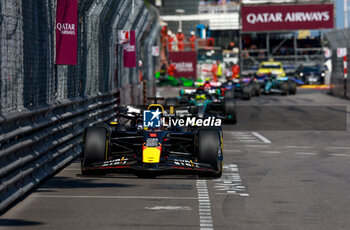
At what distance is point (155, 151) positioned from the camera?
10438mm

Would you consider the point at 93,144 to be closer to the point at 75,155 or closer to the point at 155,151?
the point at 155,151

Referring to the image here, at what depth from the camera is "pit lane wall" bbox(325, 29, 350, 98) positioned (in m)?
37.0

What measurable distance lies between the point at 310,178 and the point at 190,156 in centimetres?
162

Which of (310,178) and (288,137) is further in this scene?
(288,137)

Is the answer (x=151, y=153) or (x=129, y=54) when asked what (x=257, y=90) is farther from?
(x=151, y=153)

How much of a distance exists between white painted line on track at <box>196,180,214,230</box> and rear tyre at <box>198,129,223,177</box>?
34 cm

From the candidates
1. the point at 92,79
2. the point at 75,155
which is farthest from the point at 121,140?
the point at 92,79

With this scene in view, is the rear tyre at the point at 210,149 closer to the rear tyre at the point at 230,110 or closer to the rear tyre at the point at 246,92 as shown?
the rear tyre at the point at 230,110

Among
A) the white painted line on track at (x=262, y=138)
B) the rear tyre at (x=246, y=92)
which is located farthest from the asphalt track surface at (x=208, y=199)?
the rear tyre at (x=246, y=92)

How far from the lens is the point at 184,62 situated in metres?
63.9

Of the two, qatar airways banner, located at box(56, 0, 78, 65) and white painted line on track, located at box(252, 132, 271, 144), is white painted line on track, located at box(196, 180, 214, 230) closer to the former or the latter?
qatar airways banner, located at box(56, 0, 78, 65)

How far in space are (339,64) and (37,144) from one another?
1205 inches

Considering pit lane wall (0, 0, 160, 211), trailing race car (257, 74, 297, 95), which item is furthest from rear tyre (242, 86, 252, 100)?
pit lane wall (0, 0, 160, 211)

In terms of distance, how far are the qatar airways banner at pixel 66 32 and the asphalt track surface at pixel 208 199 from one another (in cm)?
158
